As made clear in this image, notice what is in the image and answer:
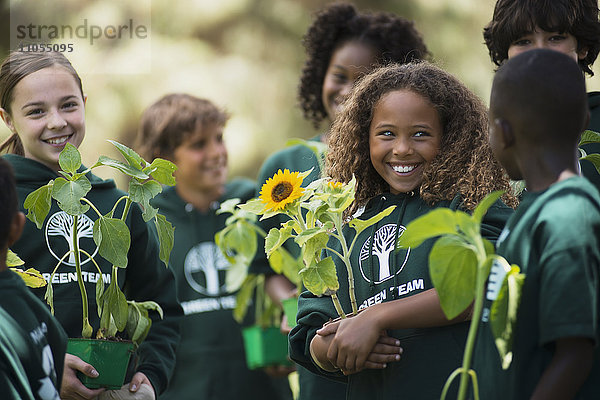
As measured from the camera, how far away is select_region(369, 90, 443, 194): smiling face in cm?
255

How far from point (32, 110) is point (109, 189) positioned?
0.36 m

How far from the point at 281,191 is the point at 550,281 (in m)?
0.89

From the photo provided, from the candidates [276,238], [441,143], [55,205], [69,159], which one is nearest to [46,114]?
[55,205]

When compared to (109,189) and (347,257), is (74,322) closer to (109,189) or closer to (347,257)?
(109,189)

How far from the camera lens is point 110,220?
246 cm

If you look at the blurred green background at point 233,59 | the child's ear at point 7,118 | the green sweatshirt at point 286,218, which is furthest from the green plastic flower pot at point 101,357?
the blurred green background at point 233,59

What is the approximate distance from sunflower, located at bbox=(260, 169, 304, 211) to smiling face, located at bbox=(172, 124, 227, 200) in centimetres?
196

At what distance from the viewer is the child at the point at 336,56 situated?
374 centimetres

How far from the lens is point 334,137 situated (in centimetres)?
285

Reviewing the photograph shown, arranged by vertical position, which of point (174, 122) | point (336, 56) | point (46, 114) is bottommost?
point (46, 114)

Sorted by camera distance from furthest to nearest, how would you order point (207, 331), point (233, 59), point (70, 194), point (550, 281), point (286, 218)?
point (233, 59) < point (207, 331) < point (286, 218) < point (70, 194) < point (550, 281)

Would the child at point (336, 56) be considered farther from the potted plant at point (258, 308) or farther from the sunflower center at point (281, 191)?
the sunflower center at point (281, 191)

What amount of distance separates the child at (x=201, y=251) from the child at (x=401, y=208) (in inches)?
63.0

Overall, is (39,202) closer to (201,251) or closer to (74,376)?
(74,376)
